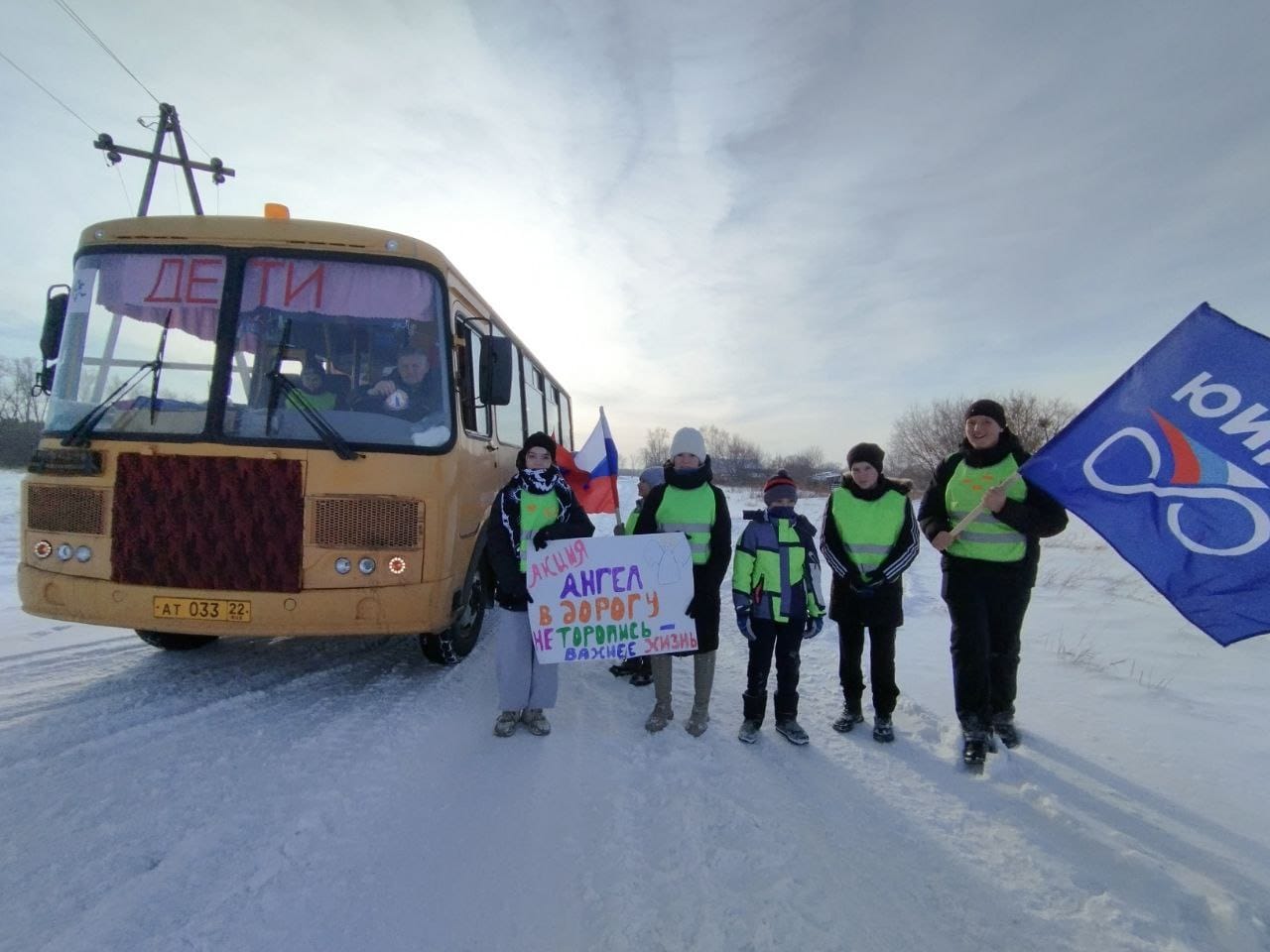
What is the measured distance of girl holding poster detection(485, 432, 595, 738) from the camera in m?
4.03

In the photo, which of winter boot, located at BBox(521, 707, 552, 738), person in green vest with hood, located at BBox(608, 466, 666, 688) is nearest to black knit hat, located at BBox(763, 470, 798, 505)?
person in green vest with hood, located at BBox(608, 466, 666, 688)

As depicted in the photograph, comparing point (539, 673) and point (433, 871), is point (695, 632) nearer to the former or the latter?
point (539, 673)

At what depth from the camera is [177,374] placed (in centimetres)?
423

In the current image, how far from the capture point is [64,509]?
414cm

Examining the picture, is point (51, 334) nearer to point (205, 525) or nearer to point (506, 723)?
point (205, 525)

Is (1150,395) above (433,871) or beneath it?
above

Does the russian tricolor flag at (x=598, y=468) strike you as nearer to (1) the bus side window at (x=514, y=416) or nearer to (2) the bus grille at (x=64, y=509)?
(1) the bus side window at (x=514, y=416)

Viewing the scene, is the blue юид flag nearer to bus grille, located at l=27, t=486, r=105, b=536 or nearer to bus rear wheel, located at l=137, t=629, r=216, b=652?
bus grille, located at l=27, t=486, r=105, b=536

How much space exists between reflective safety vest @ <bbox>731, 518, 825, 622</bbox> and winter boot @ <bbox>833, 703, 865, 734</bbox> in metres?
0.80

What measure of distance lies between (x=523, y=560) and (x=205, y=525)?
6.78 feet

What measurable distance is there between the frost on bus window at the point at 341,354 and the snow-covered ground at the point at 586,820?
1.93 m

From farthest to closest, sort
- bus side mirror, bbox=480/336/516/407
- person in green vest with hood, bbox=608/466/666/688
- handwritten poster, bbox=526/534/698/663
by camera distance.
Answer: person in green vest with hood, bbox=608/466/666/688 → bus side mirror, bbox=480/336/516/407 → handwritten poster, bbox=526/534/698/663

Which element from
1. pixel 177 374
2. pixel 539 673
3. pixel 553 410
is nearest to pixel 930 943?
pixel 539 673

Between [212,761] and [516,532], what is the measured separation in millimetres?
2032
